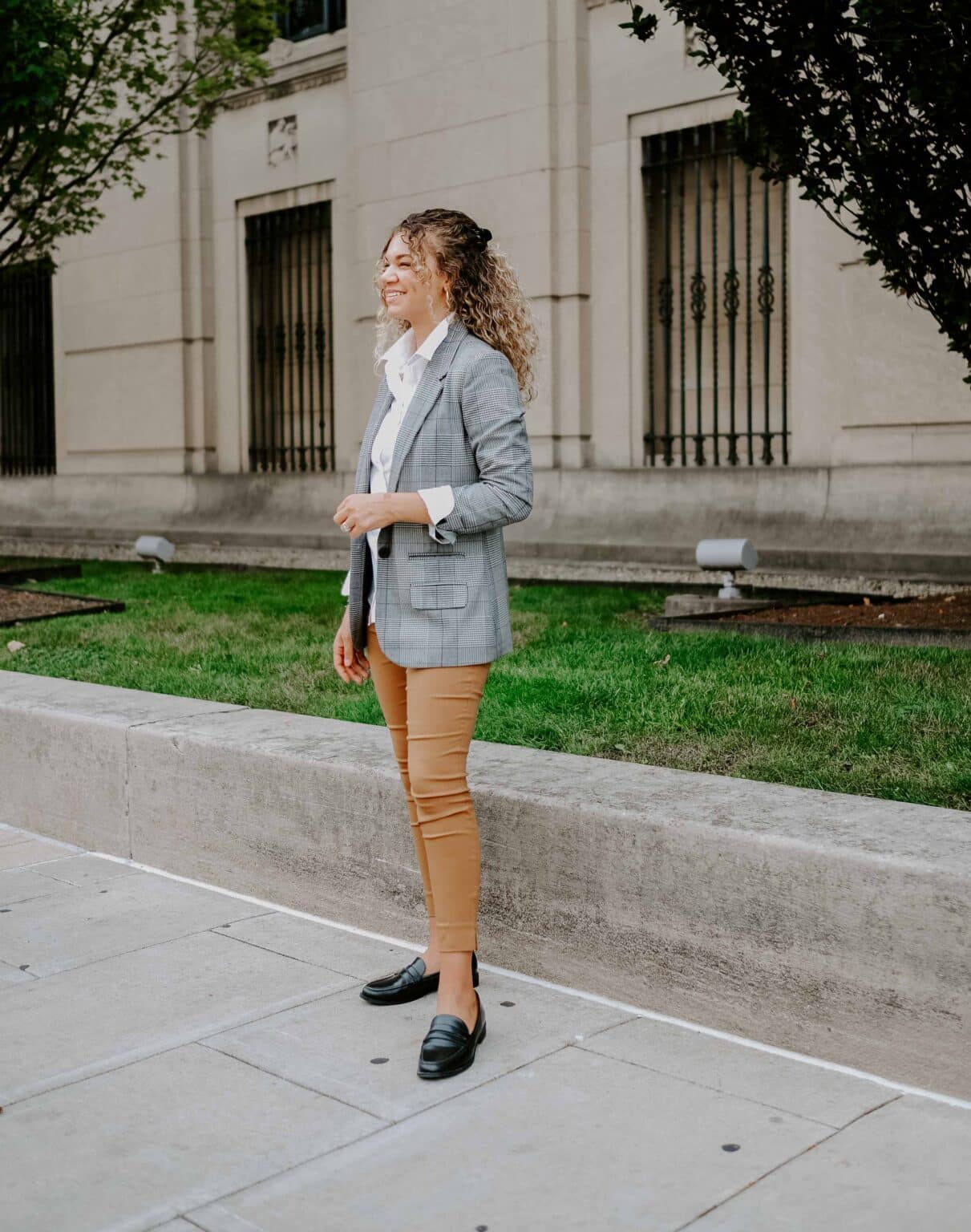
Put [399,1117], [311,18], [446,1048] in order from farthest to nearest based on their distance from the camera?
1. [311,18]
2. [446,1048]
3. [399,1117]

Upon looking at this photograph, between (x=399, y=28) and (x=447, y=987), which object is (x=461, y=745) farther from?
(x=399, y=28)

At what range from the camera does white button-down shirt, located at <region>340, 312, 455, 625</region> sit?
3.62 metres

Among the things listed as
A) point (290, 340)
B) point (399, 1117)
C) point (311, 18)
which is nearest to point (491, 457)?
point (399, 1117)

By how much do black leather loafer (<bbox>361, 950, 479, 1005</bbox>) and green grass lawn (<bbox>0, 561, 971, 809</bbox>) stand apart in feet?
4.28

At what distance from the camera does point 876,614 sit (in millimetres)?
8188

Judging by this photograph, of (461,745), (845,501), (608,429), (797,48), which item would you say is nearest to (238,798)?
Answer: (461,745)

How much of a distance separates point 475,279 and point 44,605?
728 centimetres

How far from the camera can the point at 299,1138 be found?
3.05 m

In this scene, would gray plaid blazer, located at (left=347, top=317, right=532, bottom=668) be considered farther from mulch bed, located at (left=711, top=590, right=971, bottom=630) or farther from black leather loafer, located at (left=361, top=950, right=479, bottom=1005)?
mulch bed, located at (left=711, top=590, right=971, bottom=630)

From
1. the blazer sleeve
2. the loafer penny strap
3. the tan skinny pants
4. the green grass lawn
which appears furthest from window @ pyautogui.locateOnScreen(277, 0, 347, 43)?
the loafer penny strap

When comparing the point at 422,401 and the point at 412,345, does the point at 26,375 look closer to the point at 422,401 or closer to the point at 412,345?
the point at 412,345

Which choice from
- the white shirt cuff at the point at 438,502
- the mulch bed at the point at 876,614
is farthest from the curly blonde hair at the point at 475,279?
the mulch bed at the point at 876,614

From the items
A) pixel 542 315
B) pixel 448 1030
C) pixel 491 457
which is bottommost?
pixel 448 1030

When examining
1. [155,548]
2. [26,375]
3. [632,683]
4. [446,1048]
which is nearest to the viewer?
[446,1048]
